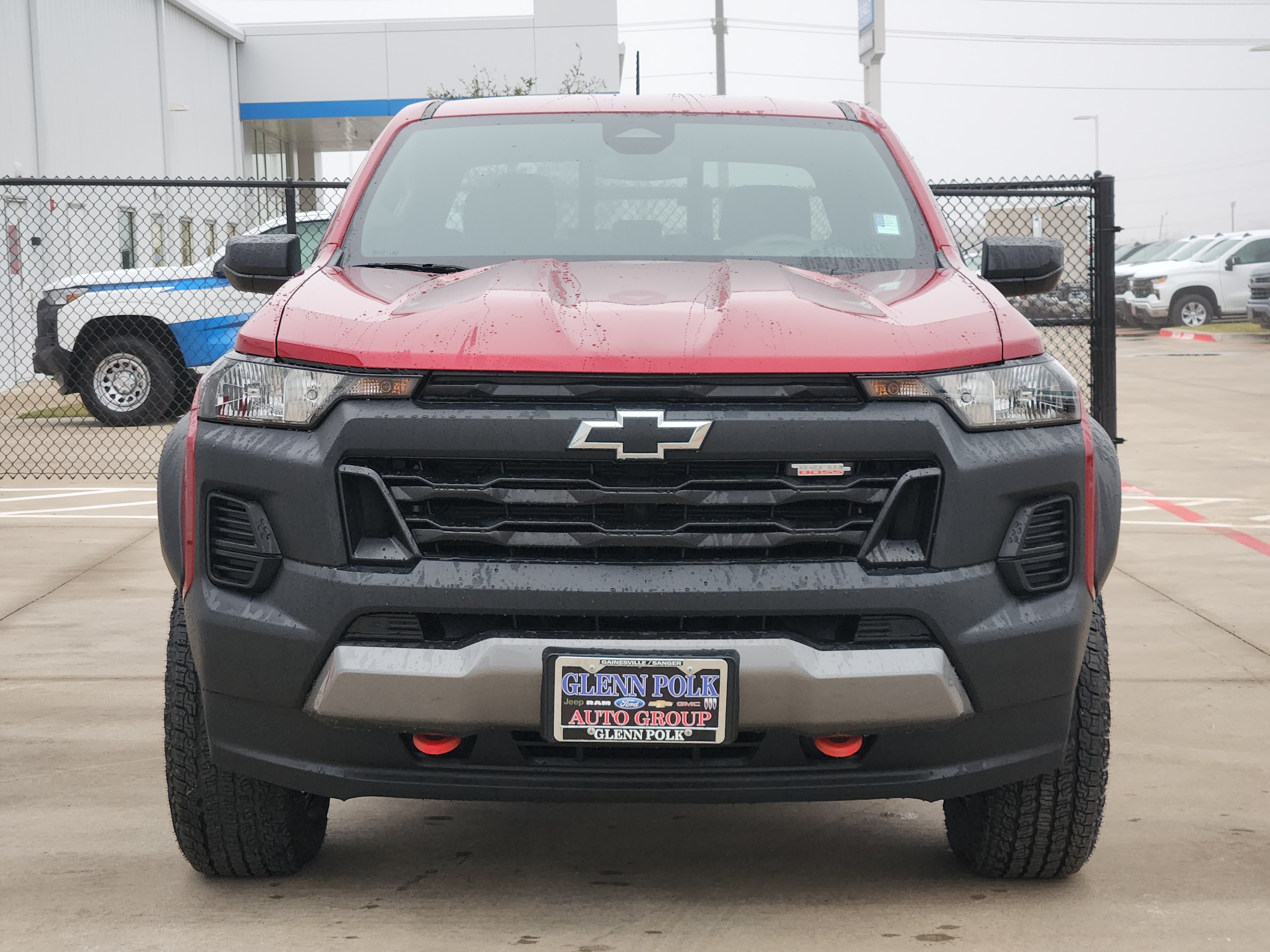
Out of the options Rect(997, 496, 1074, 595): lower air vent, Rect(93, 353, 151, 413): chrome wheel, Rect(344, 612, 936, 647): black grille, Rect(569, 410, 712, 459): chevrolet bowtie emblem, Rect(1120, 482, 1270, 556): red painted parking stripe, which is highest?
Rect(569, 410, 712, 459): chevrolet bowtie emblem

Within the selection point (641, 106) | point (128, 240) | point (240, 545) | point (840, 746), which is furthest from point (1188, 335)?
point (240, 545)

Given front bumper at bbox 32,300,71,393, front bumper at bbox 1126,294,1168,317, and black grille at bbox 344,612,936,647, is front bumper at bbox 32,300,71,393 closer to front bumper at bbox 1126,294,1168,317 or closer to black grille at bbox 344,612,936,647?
black grille at bbox 344,612,936,647

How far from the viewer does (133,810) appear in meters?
4.18

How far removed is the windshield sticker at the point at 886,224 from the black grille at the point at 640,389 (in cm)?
125

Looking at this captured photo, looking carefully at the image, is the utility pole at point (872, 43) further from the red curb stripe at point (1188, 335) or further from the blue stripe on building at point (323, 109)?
the blue stripe on building at point (323, 109)

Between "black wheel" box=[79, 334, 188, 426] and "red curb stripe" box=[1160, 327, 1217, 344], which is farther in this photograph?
"red curb stripe" box=[1160, 327, 1217, 344]

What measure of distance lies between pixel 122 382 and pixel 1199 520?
9.07m

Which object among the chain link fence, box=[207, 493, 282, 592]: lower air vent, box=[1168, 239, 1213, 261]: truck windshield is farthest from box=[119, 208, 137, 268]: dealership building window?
box=[207, 493, 282, 592]: lower air vent

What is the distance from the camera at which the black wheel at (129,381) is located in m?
13.7

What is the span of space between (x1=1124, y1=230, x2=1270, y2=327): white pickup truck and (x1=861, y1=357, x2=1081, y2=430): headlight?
28.3 m

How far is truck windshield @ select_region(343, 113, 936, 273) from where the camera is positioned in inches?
162

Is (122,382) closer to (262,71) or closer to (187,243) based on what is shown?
(187,243)

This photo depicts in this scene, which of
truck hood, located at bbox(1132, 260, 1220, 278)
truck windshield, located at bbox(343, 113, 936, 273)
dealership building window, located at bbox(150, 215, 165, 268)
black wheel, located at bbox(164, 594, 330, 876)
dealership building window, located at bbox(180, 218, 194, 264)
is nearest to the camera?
black wheel, located at bbox(164, 594, 330, 876)

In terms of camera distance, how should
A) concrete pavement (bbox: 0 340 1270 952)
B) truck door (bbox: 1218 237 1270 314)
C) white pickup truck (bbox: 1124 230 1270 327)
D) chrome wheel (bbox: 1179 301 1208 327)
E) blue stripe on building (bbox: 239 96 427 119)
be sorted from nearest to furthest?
concrete pavement (bbox: 0 340 1270 952), truck door (bbox: 1218 237 1270 314), white pickup truck (bbox: 1124 230 1270 327), chrome wheel (bbox: 1179 301 1208 327), blue stripe on building (bbox: 239 96 427 119)
